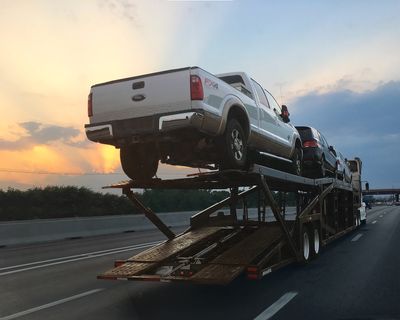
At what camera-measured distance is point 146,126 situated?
26.6 feet

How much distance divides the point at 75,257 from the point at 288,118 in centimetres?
643

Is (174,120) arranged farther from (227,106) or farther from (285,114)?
(285,114)

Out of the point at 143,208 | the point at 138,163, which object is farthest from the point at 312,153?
the point at 138,163

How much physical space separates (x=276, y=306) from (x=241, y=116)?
3478 mm

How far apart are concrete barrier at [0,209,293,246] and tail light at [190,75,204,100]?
7.35 metres

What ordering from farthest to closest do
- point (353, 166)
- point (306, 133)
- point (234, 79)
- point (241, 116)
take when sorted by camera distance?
1. point (353, 166)
2. point (306, 133)
3. point (234, 79)
4. point (241, 116)

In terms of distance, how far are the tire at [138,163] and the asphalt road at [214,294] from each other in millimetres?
1961

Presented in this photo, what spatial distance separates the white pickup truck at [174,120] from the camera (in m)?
7.91

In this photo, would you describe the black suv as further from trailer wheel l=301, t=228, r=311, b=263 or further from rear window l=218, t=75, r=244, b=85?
rear window l=218, t=75, r=244, b=85

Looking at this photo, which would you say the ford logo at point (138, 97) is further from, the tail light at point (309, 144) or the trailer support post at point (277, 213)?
the tail light at point (309, 144)

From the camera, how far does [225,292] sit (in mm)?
8188

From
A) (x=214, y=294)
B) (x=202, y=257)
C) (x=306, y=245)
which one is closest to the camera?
(x=214, y=294)

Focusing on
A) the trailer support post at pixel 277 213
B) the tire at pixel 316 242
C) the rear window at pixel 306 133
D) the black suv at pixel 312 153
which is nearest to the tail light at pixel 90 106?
the trailer support post at pixel 277 213

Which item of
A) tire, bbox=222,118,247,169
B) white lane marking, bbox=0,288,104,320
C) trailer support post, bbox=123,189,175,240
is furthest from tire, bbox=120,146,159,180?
white lane marking, bbox=0,288,104,320
